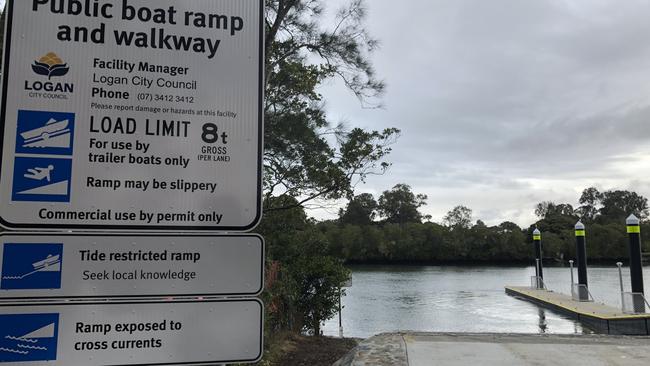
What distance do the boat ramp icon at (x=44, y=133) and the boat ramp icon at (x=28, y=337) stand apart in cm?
51

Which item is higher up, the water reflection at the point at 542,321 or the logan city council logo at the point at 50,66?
the logan city council logo at the point at 50,66

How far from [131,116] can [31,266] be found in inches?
22.1

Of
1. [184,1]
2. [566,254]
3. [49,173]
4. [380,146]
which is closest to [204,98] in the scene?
[184,1]

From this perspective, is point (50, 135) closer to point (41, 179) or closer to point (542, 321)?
point (41, 179)

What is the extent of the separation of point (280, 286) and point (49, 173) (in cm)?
689

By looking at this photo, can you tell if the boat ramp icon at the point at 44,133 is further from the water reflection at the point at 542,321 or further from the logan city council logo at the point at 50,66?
the water reflection at the point at 542,321

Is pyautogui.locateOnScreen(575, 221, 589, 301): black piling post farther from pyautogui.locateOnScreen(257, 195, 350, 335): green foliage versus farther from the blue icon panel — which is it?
the blue icon panel

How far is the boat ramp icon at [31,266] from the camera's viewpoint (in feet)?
5.09

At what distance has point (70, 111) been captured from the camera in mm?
1660

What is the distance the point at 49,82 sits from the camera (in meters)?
1.65

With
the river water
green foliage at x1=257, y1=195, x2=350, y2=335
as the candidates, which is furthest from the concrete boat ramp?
the river water

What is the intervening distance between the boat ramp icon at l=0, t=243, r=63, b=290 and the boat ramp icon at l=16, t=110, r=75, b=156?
30 cm

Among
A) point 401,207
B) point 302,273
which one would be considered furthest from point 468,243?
point 302,273

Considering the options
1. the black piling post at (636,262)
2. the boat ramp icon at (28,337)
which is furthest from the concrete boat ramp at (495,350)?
the black piling post at (636,262)
